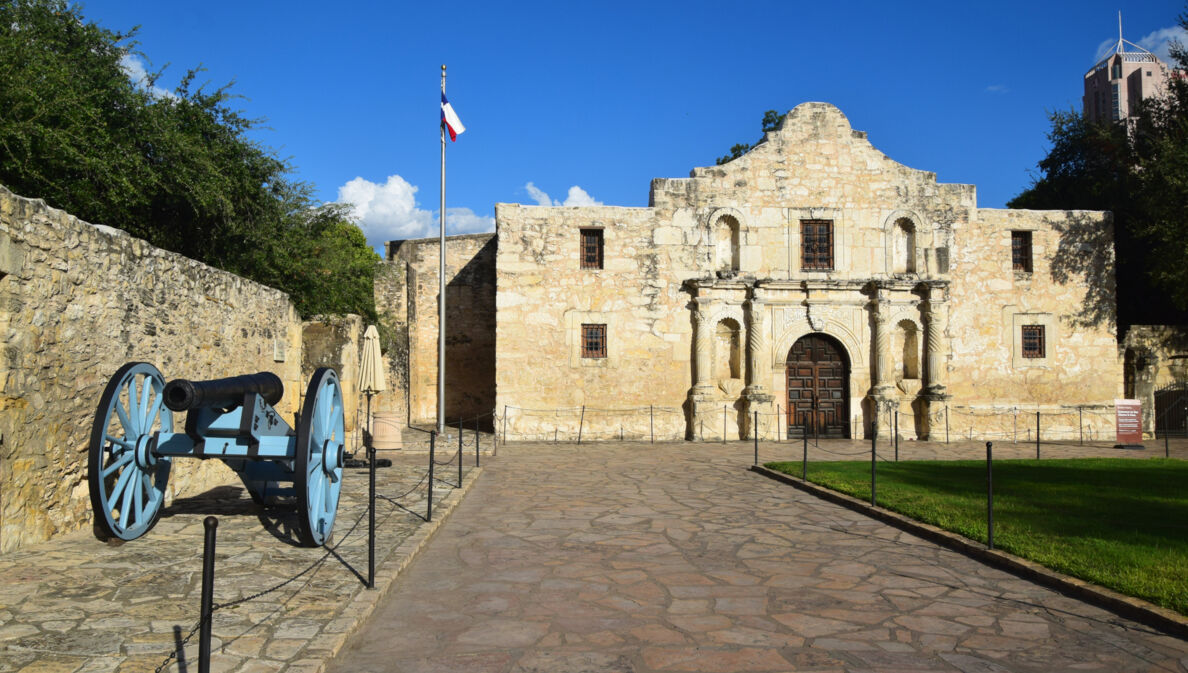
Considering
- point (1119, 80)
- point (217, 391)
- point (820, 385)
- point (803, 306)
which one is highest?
point (1119, 80)

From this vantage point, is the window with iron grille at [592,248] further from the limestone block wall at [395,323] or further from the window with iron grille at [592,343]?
the limestone block wall at [395,323]

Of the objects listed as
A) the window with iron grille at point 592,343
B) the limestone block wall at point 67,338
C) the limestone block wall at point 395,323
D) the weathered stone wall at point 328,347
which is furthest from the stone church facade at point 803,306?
the limestone block wall at point 67,338

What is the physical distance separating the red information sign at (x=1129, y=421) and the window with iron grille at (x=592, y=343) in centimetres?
1159

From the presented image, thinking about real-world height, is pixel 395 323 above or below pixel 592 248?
below

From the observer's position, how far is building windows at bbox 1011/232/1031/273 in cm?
2045

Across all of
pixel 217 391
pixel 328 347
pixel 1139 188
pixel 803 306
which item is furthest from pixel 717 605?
pixel 1139 188

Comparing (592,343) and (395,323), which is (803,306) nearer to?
Result: (592,343)

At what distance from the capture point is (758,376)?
19.4 metres

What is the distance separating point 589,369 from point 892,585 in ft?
45.2

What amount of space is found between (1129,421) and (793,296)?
779 centimetres

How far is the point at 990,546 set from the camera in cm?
677

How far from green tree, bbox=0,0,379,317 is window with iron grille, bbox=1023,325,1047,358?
668 inches

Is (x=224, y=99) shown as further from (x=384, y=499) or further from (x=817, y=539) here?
(x=817, y=539)

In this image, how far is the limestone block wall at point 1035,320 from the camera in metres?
20.0
